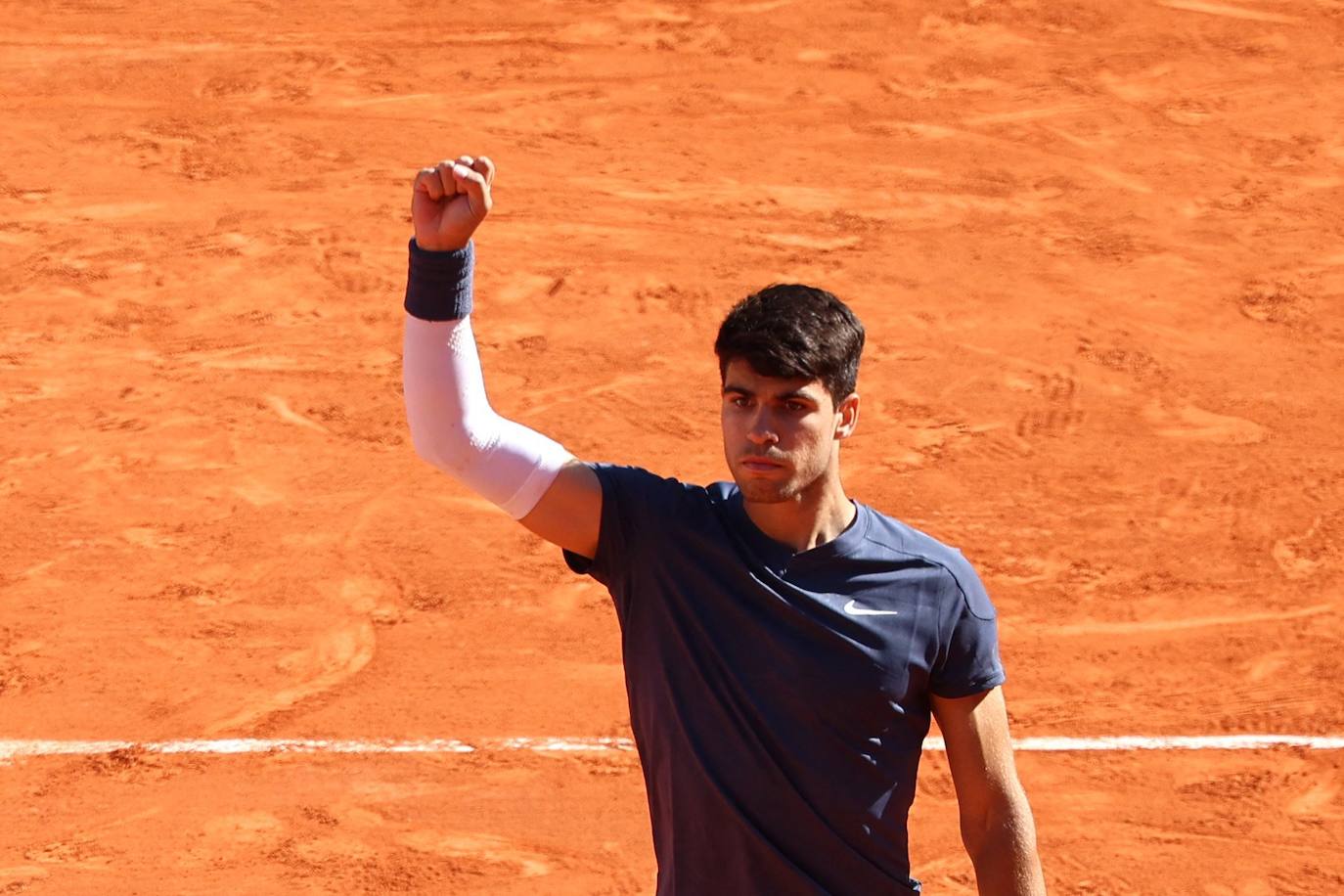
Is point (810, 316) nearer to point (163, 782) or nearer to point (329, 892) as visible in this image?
point (329, 892)

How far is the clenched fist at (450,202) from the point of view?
284 centimetres

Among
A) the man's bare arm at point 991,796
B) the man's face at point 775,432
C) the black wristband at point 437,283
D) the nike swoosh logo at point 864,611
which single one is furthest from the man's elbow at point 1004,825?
the black wristband at point 437,283

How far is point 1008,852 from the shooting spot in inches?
117

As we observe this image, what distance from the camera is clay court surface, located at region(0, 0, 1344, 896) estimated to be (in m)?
6.70

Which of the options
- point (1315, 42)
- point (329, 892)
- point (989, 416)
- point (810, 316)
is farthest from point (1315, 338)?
point (810, 316)

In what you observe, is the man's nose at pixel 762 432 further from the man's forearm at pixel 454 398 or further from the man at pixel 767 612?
the man's forearm at pixel 454 398

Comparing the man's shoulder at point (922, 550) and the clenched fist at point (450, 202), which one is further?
the man's shoulder at point (922, 550)

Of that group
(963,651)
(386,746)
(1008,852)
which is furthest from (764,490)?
(386,746)

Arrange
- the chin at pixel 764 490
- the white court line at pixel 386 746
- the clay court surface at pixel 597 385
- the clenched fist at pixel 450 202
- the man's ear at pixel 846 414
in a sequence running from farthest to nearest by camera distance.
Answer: the white court line at pixel 386 746, the clay court surface at pixel 597 385, the man's ear at pixel 846 414, the chin at pixel 764 490, the clenched fist at pixel 450 202

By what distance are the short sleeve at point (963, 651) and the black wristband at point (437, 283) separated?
1011 millimetres

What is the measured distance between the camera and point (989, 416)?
379 inches

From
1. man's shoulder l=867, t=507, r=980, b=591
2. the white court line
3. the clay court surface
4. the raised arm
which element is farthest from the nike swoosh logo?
the white court line

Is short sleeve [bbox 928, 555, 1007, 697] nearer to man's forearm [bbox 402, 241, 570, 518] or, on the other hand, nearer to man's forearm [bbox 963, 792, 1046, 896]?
man's forearm [bbox 963, 792, 1046, 896]

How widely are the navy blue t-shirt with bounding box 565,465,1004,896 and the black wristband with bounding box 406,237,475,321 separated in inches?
16.0
